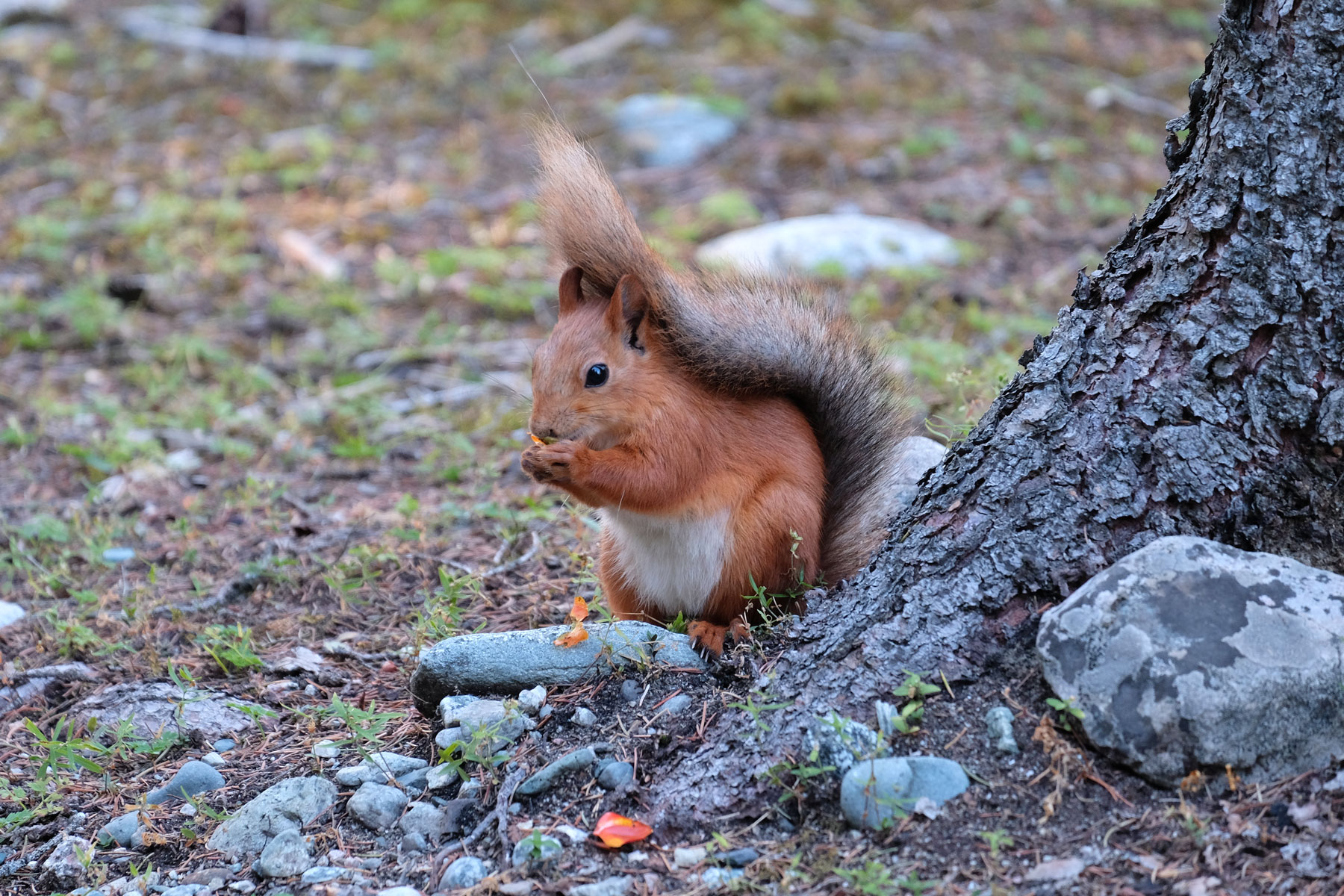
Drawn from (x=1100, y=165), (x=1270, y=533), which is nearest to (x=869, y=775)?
(x=1270, y=533)

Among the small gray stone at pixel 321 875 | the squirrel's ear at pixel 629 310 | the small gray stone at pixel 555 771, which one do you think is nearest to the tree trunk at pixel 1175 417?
the small gray stone at pixel 555 771

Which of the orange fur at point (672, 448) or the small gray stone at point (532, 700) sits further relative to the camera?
the orange fur at point (672, 448)

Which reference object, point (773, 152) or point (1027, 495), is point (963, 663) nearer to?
point (1027, 495)

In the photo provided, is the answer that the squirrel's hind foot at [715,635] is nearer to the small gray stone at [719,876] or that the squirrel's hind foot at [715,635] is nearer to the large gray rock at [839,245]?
the small gray stone at [719,876]

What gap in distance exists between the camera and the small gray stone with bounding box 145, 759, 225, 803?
2281 millimetres

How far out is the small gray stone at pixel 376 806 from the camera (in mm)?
2121

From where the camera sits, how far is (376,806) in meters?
2.13

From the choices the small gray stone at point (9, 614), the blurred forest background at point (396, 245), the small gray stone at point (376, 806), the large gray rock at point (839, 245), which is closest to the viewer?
the small gray stone at point (376, 806)

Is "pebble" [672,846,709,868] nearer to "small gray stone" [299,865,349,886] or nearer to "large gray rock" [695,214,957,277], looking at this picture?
"small gray stone" [299,865,349,886]

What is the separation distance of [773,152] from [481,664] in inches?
198

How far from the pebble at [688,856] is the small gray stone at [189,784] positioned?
0.95 meters

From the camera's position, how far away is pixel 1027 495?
6.77 ft

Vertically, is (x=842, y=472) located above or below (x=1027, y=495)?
below

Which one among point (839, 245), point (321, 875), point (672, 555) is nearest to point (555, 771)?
point (321, 875)
